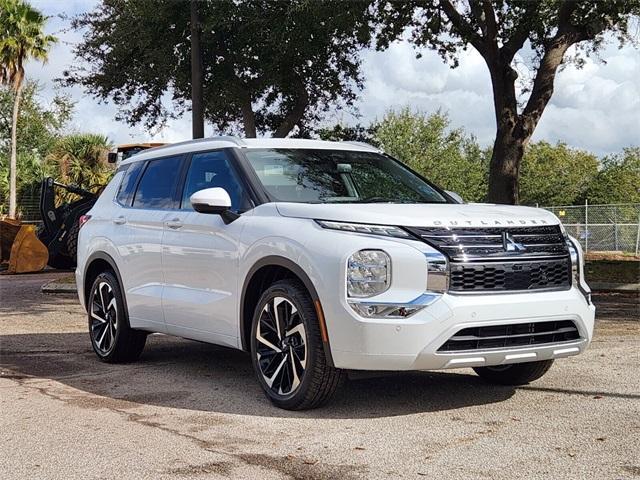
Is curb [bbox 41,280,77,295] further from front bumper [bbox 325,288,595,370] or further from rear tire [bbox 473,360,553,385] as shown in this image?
front bumper [bbox 325,288,595,370]

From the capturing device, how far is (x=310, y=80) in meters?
21.8

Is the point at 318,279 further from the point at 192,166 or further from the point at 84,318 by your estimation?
the point at 84,318

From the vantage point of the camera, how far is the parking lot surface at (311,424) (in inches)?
184

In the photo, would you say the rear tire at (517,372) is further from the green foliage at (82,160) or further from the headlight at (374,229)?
the green foliage at (82,160)

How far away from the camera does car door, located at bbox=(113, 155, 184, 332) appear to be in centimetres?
756

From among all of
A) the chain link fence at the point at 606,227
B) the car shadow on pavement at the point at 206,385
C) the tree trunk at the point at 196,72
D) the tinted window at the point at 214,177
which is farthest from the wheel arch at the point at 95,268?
the chain link fence at the point at 606,227

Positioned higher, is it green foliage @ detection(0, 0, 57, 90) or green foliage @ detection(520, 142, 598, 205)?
green foliage @ detection(0, 0, 57, 90)

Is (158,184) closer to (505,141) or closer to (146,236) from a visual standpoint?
(146,236)

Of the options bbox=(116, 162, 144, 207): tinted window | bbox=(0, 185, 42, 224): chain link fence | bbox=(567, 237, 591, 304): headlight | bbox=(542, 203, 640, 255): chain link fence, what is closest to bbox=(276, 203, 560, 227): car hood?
bbox=(567, 237, 591, 304): headlight

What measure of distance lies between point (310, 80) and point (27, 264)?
28.3 ft

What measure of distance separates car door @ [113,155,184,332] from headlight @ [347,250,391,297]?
8.02 ft

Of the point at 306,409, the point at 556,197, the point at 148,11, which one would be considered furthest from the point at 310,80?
the point at 556,197

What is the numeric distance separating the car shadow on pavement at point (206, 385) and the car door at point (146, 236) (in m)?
0.56

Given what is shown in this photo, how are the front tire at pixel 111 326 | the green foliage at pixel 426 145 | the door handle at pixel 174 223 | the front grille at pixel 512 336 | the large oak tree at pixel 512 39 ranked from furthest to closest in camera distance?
the green foliage at pixel 426 145
the large oak tree at pixel 512 39
the front tire at pixel 111 326
the door handle at pixel 174 223
the front grille at pixel 512 336
